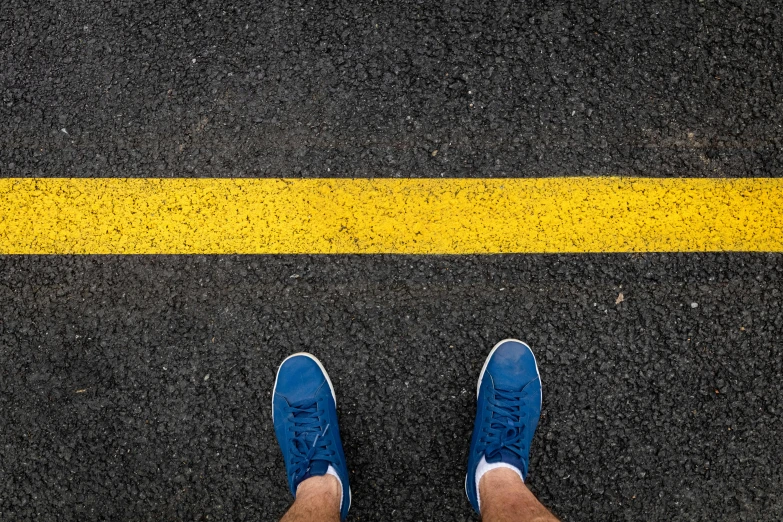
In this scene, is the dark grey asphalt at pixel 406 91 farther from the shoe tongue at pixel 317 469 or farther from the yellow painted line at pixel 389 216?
the shoe tongue at pixel 317 469

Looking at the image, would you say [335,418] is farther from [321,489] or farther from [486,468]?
[486,468]

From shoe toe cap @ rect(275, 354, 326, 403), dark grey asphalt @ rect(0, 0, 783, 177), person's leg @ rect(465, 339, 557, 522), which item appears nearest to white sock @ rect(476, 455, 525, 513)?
person's leg @ rect(465, 339, 557, 522)

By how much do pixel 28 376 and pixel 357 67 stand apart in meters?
1.82

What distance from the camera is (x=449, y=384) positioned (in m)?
1.85

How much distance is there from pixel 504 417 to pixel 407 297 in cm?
62

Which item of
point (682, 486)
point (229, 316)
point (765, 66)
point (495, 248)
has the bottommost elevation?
point (682, 486)

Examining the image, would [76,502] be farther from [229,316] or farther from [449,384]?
[449,384]

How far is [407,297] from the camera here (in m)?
1.84

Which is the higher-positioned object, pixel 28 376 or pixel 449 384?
pixel 28 376

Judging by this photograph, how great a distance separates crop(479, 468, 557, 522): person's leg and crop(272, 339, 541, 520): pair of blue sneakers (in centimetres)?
6

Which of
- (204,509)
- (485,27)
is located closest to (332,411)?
(204,509)

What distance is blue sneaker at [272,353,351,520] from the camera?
5.95 ft

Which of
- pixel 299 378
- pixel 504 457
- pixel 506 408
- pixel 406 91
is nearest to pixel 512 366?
pixel 506 408

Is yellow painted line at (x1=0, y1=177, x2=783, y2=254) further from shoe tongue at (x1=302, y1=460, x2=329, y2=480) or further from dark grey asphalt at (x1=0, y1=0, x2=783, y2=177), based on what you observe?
shoe tongue at (x1=302, y1=460, x2=329, y2=480)
